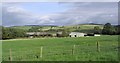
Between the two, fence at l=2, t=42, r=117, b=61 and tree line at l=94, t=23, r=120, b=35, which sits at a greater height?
tree line at l=94, t=23, r=120, b=35

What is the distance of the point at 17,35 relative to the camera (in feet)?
357

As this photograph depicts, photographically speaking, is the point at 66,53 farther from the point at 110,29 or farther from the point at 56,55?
the point at 110,29

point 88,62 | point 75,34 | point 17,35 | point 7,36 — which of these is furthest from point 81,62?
point 75,34

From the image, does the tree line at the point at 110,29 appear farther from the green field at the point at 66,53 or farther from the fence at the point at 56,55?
the fence at the point at 56,55

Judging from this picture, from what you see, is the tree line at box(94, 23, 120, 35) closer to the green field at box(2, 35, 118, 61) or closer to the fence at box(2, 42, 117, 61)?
the green field at box(2, 35, 118, 61)

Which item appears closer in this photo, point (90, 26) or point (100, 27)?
point (100, 27)

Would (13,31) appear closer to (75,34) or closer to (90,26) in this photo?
(75,34)

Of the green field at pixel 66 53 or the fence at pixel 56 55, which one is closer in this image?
the green field at pixel 66 53

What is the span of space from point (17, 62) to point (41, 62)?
5.63ft

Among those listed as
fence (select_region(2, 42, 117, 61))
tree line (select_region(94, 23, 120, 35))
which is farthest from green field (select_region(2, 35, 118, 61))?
Answer: tree line (select_region(94, 23, 120, 35))

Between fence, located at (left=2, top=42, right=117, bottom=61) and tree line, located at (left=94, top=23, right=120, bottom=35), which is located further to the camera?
tree line, located at (left=94, top=23, right=120, bottom=35)

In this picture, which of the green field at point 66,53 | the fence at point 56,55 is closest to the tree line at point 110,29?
the green field at point 66,53

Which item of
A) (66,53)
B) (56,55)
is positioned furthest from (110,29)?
(56,55)

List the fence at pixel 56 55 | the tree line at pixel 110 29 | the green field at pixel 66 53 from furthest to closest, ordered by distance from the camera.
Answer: the tree line at pixel 110 29, the fence at pixel 56 55, the green field at pixel 66 53
